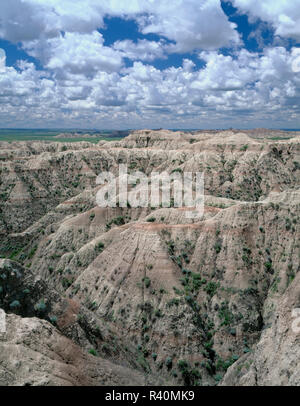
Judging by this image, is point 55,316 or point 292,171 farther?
point 292,171

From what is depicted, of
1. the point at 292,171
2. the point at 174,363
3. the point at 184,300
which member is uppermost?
the point at 292,171

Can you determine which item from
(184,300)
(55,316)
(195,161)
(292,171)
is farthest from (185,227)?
(292,171)

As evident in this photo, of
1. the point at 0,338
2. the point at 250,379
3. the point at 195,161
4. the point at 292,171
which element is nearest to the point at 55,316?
the point at 0,338

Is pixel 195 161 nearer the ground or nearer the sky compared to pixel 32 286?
nearer the sky

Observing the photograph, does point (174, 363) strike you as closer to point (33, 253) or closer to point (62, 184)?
point (33, 253)
